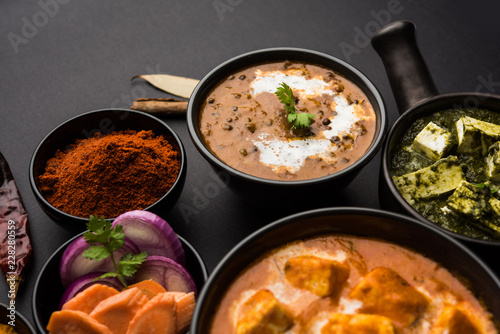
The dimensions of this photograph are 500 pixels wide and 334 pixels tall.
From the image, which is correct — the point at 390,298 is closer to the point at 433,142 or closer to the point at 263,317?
the point at 263,317

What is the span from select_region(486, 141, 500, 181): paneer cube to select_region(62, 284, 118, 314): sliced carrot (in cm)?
177

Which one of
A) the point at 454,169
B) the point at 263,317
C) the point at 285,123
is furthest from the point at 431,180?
the point at 263,317

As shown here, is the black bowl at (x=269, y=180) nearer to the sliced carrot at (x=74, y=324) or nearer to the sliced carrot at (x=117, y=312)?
the sliced carrot at (x=117, y=312)

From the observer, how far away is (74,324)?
1.92m

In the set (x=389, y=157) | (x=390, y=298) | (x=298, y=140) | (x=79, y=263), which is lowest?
(x=389, y=157)

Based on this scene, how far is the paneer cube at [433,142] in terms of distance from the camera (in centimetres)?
237

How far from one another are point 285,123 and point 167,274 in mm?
966

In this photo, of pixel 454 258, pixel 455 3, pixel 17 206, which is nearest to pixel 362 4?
pixel 455 3

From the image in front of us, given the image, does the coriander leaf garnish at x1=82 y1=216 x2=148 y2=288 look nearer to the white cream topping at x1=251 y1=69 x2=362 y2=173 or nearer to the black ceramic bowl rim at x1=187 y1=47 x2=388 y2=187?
the black ceramic bowl rim at x1=187 y1=47 x2=388 y2=187

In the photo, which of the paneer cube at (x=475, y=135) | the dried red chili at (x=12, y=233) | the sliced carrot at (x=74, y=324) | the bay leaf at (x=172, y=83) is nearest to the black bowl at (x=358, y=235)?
the sliced carrot at (x=74, y=324)

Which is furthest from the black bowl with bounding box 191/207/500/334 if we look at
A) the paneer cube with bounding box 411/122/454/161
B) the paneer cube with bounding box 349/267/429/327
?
the paneer cube with bounding box 411/122/454/161

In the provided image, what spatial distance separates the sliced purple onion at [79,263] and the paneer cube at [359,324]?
1.05 m

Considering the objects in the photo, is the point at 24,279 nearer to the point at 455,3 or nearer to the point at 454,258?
the point at 454,258

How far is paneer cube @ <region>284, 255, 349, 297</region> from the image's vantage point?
173 centimetres
